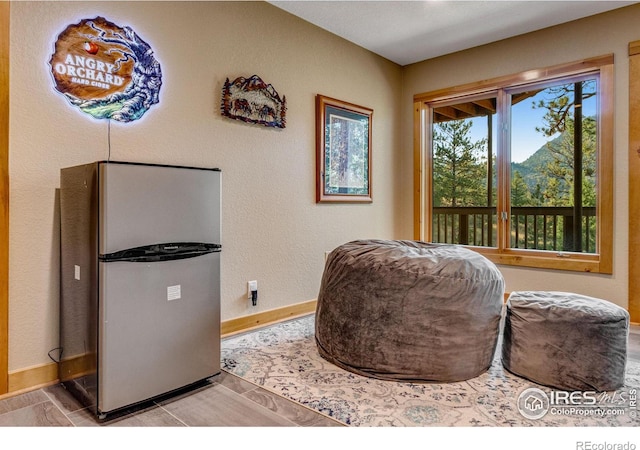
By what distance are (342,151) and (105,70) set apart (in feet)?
7.33

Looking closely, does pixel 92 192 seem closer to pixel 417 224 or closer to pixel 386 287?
pixel 386 287

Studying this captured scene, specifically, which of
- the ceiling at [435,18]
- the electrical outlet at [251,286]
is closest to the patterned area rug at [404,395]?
the electrical outlet at [251,286]

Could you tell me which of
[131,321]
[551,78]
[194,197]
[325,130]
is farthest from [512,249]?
[131,321]

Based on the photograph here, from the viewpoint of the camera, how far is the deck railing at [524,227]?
3842 mm

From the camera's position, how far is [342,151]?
411 centimetres

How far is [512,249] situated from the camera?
4238mm

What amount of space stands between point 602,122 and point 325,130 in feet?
7.96

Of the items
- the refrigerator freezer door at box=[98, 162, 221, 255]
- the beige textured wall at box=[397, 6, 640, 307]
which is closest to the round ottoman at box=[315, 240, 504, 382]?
the refrigerator freezer door at box=[98, 162, 221, 255]

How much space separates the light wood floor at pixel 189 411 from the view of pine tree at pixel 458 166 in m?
3.31

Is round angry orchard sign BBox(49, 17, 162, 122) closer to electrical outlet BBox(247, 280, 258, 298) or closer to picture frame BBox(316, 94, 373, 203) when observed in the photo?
electrical outlet BBox(247, 280, 258, 298)

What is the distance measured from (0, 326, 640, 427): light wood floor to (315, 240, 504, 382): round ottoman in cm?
53

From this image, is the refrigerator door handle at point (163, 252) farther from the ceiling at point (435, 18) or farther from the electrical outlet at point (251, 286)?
the ceiling at point (435, 18)

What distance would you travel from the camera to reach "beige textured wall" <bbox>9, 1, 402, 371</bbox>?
7.32 ft

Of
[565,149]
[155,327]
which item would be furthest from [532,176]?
[155,327]
